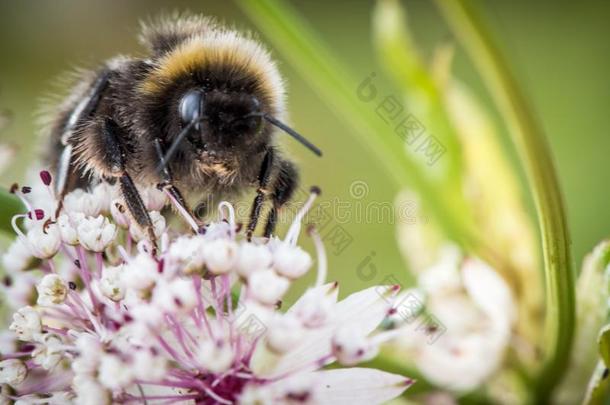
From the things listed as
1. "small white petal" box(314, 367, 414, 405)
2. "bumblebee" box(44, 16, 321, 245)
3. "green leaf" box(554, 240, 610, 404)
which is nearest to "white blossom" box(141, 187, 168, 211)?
"bumblebee" box(44, 16, 321, 245)

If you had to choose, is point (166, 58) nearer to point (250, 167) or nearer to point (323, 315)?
point (250, 167)

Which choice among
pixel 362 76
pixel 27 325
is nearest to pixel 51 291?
pixel 27 325

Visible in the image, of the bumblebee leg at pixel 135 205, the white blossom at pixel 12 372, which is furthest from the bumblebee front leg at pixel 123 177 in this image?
the white blossom at pixel 12 372

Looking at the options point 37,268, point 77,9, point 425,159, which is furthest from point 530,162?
point 77,9

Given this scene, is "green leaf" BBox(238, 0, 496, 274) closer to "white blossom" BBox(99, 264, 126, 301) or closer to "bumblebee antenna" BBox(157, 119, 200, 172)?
"bumblebee antenna" BBox(157, 119, 200, 172)

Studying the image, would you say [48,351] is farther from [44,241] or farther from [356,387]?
[356,387]

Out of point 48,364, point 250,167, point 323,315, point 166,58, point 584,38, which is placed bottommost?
point 48,364
